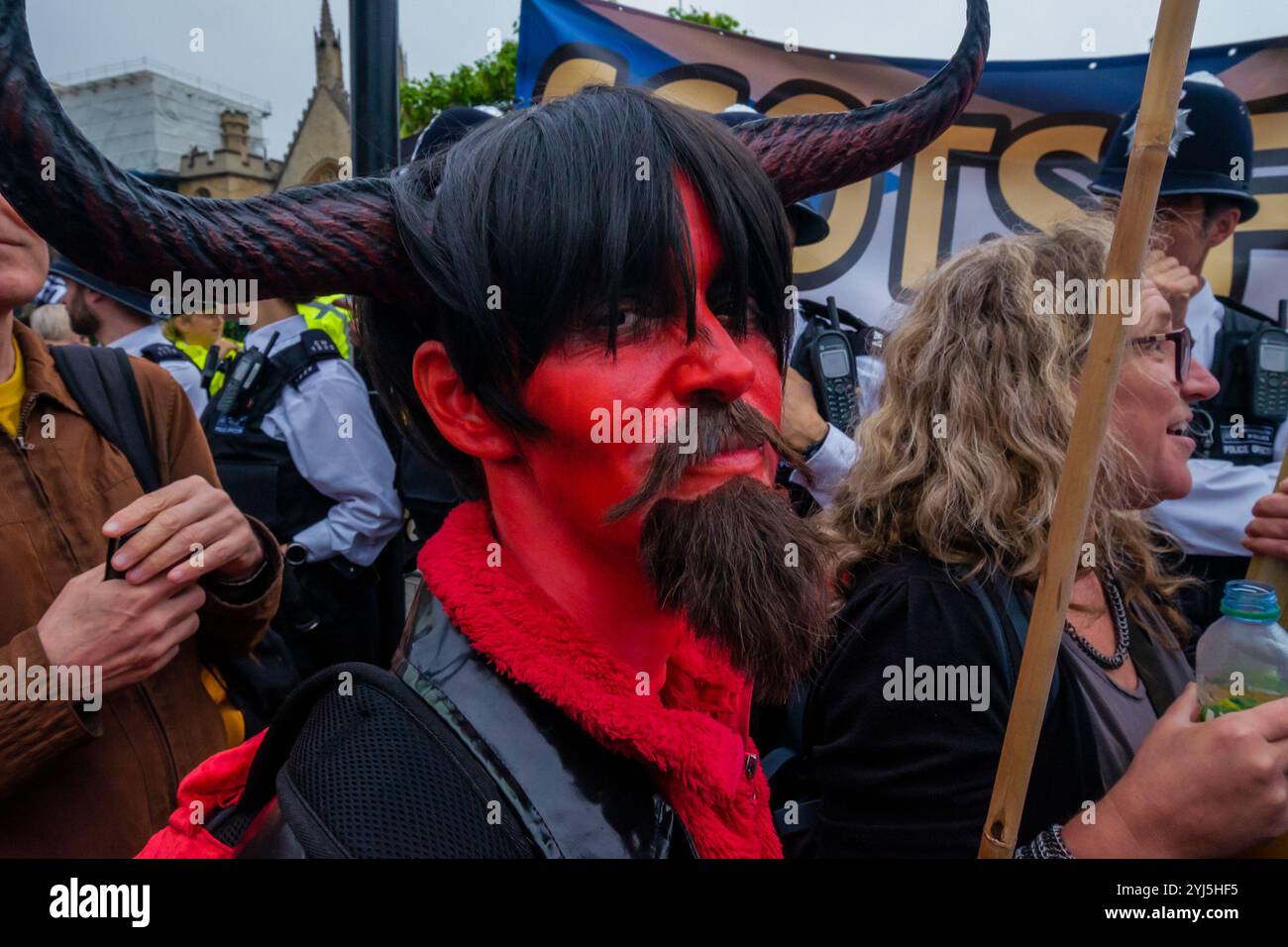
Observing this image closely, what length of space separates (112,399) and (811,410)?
2188mm

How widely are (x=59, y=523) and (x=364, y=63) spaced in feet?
5.46

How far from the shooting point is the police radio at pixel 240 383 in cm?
366

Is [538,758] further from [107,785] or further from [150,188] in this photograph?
[107,785]

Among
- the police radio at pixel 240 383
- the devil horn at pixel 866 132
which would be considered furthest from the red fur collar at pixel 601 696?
the police radio at pixel 240 383

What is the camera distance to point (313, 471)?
12.1 feet

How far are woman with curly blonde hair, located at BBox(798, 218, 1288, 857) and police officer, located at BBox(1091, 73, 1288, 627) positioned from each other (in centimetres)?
119

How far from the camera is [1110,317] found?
3.20ft

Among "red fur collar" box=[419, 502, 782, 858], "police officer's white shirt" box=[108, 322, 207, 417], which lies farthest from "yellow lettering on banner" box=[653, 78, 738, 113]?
"red fur collar" box=[419, 502, 782, 858]

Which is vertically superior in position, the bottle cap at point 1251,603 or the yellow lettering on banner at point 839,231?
the yellow lettering on banner at point 839,231

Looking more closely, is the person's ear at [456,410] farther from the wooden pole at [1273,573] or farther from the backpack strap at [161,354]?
the backpack strap at [161,354]

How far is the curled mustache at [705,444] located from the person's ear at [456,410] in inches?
8.4

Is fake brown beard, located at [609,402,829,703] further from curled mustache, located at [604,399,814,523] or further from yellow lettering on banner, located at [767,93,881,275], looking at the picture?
yellow lettering on banner, located at [767,93,881,275]

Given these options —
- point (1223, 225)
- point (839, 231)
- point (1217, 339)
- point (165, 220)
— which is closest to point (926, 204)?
point (839, 231)
